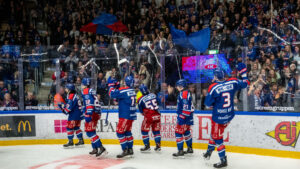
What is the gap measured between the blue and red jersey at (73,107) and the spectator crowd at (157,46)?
1.00 m

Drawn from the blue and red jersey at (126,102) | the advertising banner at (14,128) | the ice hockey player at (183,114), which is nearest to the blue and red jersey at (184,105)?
the ice hockey player at (183,114)

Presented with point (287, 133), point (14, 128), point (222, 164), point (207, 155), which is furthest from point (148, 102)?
point (14, 128)

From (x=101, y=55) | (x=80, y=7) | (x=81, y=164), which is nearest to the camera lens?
(x=81, y=164)

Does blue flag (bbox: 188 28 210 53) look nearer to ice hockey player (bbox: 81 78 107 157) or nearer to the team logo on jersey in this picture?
the team logo on jersey

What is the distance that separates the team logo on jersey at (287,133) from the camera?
6.46m

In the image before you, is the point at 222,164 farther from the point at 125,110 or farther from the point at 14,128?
the point at 14,128

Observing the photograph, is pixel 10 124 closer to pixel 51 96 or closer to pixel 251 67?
pixel 51 96

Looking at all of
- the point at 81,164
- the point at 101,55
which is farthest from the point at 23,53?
the point at 81,164

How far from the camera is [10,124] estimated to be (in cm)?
899

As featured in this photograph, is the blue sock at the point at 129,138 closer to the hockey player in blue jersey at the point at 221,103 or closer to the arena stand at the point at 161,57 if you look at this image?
the arena stand at the point at 161,57

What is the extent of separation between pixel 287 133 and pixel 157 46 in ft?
12.0

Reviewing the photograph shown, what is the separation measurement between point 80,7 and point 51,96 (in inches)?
236

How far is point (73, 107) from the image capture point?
8109mm

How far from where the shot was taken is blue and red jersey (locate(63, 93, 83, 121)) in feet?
26.3
